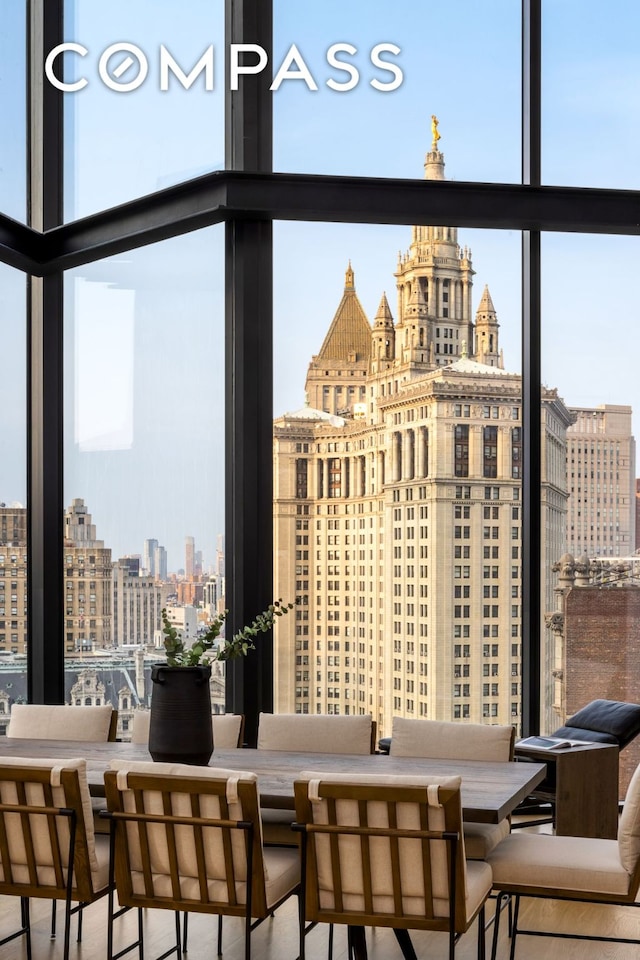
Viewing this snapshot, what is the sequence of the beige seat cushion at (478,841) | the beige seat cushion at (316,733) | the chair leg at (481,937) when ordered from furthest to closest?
the beige seat cushion at (316,733), the beige seat cushion at (478,841), the chair leg at (481,937)

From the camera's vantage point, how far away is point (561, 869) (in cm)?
358

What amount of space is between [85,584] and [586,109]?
419 cm

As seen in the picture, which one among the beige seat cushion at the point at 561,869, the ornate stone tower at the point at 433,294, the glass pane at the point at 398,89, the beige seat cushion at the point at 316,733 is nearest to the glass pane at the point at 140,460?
Result: the glass pane at the point at 398,89

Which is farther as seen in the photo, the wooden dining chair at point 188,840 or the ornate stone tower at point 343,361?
the ornate stone tower at point 343,361

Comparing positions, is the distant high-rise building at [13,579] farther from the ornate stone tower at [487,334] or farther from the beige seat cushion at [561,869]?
the beige seat cushion at [561,869]

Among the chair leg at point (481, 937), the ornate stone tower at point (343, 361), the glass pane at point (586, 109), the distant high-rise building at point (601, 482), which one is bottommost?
the chair leg at point (481, 937)

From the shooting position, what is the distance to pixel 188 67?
6551 millimetres

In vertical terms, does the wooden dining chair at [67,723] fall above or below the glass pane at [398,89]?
below

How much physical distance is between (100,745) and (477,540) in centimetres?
269

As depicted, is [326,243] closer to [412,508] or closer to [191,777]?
[412,508]

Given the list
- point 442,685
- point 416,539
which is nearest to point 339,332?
point 416,539

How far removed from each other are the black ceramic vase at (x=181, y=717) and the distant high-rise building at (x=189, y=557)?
7.52 feet

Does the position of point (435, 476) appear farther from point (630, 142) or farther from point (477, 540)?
point (630, 142)

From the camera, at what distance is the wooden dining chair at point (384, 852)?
3.09 meters
